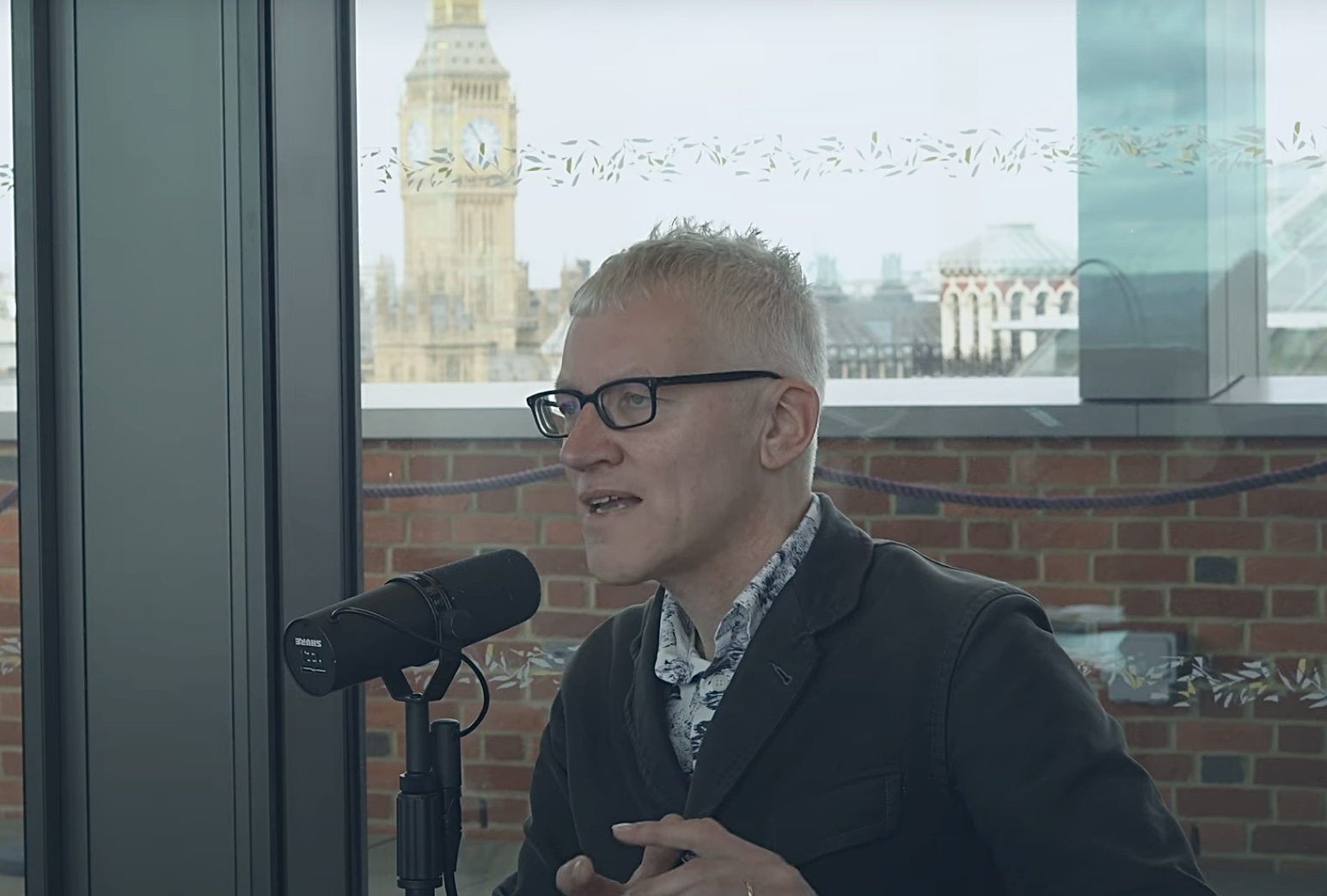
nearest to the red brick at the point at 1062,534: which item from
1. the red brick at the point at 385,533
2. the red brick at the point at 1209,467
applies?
the red brick at the point at 1209,467

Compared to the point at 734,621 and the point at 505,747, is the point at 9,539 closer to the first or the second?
the point at 505,747

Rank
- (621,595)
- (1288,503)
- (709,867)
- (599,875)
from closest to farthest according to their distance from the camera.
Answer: (709,867) → (599,875) → (1288,503) → (621,595)

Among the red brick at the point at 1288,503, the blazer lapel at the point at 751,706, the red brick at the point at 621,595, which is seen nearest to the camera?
the blazer lapel at the point at 751,706

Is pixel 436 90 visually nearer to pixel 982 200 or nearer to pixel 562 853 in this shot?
pixel 982 200

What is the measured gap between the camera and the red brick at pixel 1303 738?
1935 millimetres

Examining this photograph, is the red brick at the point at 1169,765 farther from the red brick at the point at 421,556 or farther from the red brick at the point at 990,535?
the red brick at the point at 421,556

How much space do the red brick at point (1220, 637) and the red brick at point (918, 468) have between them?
14.8 inches

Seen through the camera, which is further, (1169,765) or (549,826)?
(1169,765)

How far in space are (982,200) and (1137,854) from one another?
3.03 feet

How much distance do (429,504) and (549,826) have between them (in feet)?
1.83

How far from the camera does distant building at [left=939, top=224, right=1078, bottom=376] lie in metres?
1.96

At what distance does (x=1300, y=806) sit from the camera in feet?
6.41

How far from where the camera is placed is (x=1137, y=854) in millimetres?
1397

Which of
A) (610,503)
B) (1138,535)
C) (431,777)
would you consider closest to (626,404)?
(610,503)
